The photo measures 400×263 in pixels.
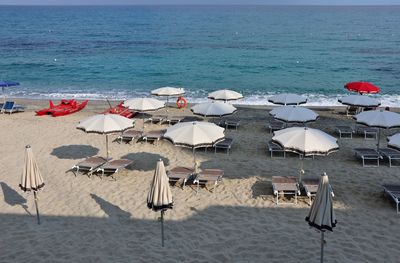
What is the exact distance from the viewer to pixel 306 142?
1065cm

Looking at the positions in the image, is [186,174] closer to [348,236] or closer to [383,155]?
[348,236]

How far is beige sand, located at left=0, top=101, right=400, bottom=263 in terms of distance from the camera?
8375 mm

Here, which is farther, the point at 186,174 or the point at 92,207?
the point at 186,174

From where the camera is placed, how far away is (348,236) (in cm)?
903

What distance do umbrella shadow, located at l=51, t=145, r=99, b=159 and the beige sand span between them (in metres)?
0.04

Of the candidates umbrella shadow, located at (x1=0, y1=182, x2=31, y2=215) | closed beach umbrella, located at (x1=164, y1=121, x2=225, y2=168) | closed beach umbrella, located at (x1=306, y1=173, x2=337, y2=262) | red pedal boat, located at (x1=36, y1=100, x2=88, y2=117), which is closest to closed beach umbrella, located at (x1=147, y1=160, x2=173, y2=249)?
closed beach umbrella, located at (x1=306, y1=173, x2=337, y2=262)

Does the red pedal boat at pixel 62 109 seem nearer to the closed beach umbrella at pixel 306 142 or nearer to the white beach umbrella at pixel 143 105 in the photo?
the white beach umbrella at pixel 143 105

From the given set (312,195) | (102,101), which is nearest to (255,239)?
(312,195)

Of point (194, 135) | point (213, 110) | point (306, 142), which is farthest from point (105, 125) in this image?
point (306, 142)

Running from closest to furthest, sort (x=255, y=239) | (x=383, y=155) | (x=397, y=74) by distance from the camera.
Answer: (x=255, y=239)
(x=383, y=155)
(x=397, y=74)

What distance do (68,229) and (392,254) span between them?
7.24m

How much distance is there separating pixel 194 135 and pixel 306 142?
122 inches

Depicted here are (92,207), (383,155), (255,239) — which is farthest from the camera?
(383,155)

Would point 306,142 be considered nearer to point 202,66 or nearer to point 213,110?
point 213,110
